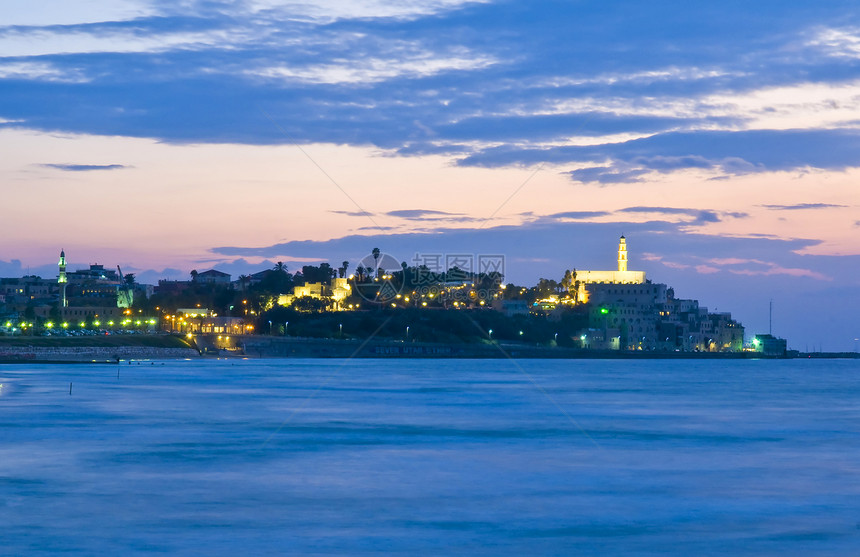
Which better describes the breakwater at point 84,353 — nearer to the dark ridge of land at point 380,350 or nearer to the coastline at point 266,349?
the coastline at point 266,349

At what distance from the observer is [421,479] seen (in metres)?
28.3

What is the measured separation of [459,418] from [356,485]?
2182 cm

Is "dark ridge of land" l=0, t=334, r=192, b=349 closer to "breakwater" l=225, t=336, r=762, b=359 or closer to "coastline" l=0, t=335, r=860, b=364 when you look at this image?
"coastline" l=0, t=335, r=860, b=364

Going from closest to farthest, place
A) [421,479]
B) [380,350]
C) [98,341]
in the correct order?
[421,479], [98,341], [380,350]

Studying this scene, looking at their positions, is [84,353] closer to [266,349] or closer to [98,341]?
[98,341]

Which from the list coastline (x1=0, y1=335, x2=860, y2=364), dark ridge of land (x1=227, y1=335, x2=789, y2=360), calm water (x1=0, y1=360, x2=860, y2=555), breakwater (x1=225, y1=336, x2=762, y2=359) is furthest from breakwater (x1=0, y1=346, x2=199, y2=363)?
calm water (x1=0, y1=360, x2=860, y2=555)

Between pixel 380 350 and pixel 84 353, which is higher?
pixel 84 353

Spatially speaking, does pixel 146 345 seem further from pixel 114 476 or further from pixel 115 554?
pixel 115 554

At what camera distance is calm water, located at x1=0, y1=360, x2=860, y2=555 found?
2027cm

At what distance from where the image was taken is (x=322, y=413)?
51250 millimetres

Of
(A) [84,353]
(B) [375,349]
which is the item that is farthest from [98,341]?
(B) [375,349]

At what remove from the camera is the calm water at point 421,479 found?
20266 mm

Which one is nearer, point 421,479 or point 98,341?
point 421,479

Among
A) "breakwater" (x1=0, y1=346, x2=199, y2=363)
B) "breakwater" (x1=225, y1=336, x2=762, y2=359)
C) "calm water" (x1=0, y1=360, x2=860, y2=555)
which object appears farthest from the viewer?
"breakwater" (x1=225, y1=336, x2=762, y2=359)
